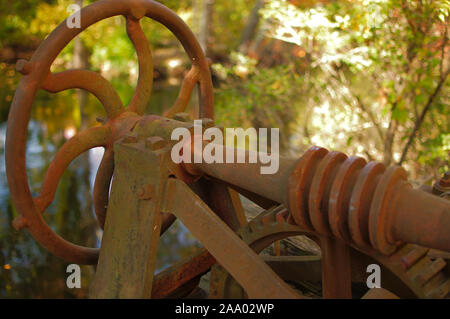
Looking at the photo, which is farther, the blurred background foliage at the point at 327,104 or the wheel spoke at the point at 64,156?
the blurred background foliage at the point at 327,104

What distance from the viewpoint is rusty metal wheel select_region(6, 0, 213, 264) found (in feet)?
5.35

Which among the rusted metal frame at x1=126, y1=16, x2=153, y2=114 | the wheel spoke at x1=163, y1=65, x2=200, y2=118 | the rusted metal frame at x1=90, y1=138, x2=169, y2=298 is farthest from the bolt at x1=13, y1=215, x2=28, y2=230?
the wheel spoke at x1=163, y1=65, x2=200, y2=118

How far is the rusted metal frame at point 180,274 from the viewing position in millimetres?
1898

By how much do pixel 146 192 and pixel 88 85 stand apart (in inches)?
23.1

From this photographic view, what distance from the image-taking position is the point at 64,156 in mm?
1832

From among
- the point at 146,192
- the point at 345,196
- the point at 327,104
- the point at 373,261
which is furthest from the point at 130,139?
the point at 327,104

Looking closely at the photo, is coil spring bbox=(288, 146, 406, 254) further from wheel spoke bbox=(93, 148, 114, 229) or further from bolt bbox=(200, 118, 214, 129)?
wheel spoke bbox=(93, 148, 114, 229)

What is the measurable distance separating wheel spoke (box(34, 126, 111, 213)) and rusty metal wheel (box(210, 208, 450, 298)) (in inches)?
28.4

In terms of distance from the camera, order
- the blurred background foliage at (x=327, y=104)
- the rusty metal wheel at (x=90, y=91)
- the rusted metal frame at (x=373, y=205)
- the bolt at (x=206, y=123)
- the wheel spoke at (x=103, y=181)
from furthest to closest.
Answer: the blurred background foliage at (x=327, y=104)
the wheel spoke at (x=103, y=181)
the bolt at (x=206, y=123)
the rusty metal wheel at (x=90, y=91)
the rusted metal frame at (x=373, y=205)

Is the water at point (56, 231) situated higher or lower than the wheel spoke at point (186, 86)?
lower

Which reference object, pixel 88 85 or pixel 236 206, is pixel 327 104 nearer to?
pixel 236 206

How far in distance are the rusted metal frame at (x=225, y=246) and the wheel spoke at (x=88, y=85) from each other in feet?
1.76

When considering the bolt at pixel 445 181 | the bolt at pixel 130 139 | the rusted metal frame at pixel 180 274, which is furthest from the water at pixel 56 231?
the bolt at pixel 445 181

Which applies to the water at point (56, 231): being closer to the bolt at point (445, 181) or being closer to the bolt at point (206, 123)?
the bolt at point (206, 123)
